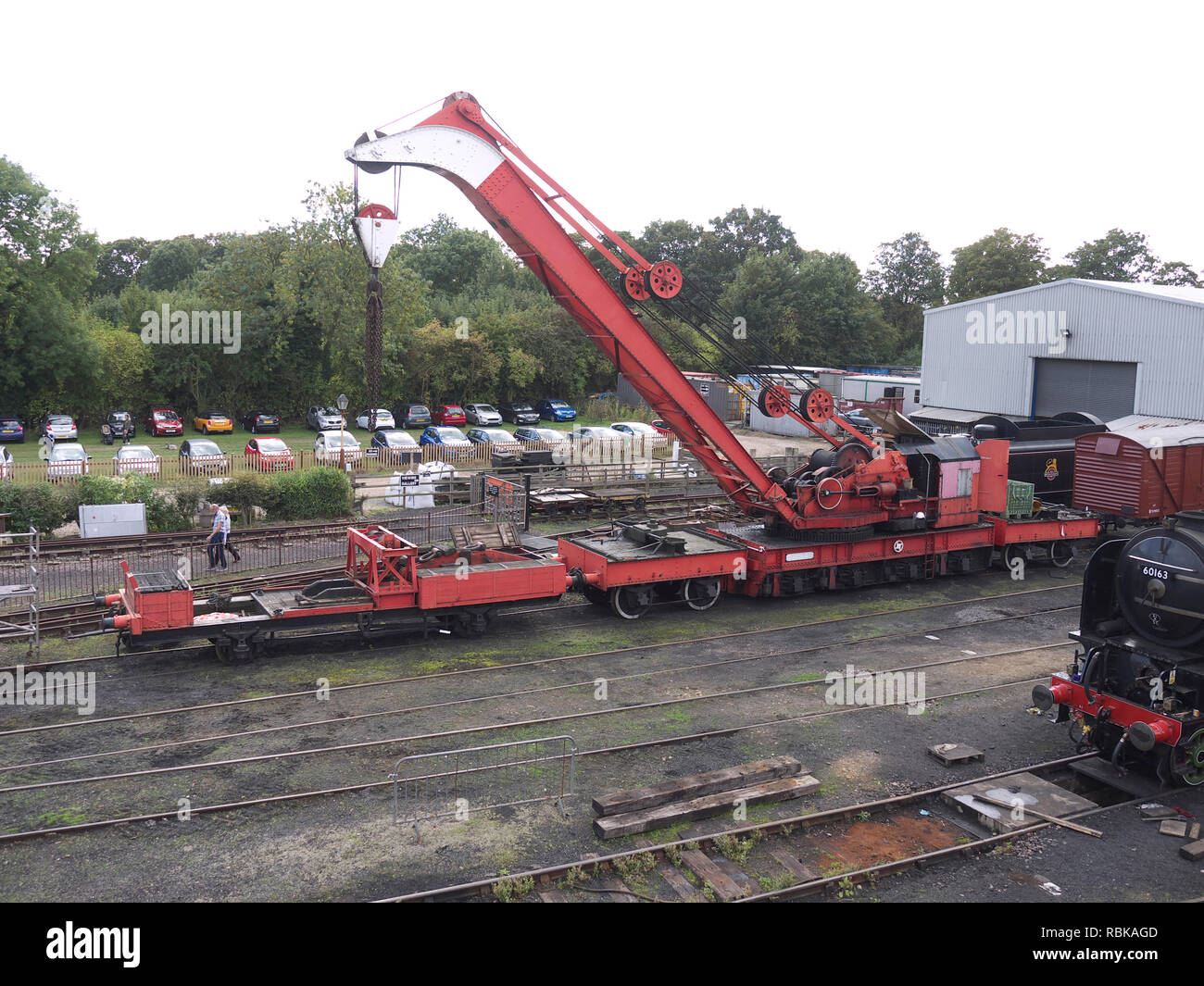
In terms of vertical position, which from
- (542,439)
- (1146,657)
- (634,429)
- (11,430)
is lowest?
(1146,657)

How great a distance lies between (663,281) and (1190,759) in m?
10.3

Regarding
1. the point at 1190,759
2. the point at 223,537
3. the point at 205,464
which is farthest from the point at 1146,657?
the point at 205,464

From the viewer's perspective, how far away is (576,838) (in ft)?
30.2

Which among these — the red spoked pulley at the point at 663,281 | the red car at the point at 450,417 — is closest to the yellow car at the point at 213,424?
the red car at the point at 450,417

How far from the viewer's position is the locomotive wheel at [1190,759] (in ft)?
33.2

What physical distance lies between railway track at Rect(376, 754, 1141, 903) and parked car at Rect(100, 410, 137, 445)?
36.9 m

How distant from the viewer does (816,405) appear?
18125mm

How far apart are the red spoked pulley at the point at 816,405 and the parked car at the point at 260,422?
31623 millimetres

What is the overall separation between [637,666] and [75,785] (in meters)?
7.48

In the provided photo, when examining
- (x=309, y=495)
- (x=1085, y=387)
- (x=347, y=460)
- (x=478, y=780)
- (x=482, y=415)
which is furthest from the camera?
(x=482, y=415)

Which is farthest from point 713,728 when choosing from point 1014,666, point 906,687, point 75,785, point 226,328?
point 226,328

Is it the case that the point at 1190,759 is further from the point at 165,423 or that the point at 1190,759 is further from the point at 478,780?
the point at 165,423

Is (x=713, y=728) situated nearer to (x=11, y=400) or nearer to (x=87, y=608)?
(x=87, y=608)

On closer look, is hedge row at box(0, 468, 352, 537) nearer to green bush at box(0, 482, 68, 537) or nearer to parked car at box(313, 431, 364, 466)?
green bush at box(0, 482, 68, 537)
